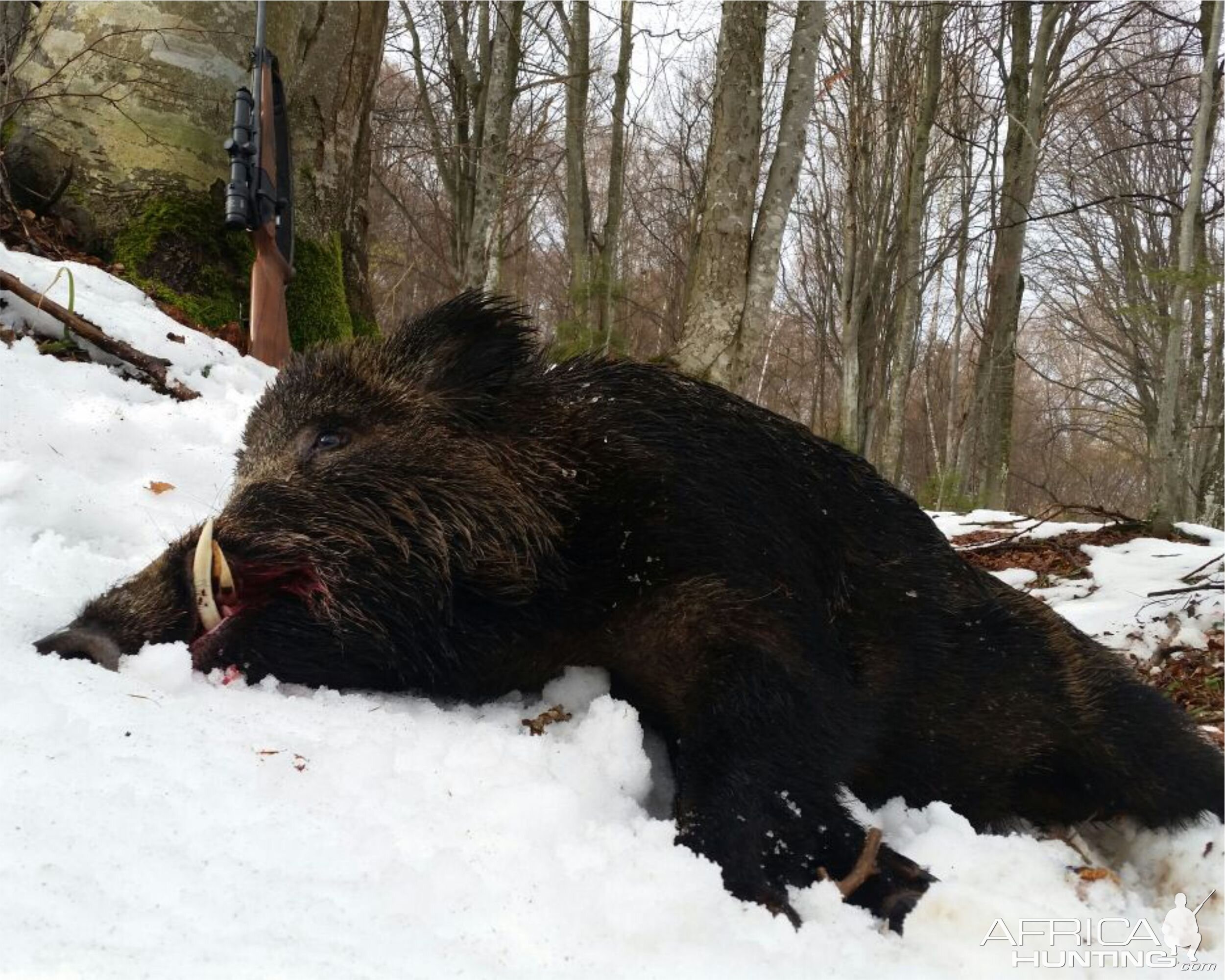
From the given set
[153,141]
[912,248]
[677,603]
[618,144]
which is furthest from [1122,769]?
[618,144]

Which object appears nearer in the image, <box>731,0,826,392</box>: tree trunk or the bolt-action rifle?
the bolt-action rifle

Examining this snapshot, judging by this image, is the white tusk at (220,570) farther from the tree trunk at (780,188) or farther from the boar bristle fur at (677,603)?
the tree trunk at (780,188)

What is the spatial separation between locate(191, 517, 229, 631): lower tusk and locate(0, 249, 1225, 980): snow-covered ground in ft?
0.43

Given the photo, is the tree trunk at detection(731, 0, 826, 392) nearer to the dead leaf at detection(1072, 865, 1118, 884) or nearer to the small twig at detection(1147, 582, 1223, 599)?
the small twig at detection(1147, 582, 1223, 599)

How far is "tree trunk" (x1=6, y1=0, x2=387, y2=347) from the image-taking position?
5.28m

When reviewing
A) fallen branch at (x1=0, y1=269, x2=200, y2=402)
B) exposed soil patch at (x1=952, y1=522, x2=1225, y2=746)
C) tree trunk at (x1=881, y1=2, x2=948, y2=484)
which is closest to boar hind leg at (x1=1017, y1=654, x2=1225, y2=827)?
exposed soil patch at (x1=952, y1=522, x2=1225, y2=746)

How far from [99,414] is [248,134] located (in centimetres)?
228

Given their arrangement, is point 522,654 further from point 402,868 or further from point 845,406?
point 845,406

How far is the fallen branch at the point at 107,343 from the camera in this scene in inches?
141

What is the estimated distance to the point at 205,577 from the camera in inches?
78.0

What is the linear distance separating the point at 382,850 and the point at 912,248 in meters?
16.0

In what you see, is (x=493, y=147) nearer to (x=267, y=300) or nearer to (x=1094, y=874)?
(x=267, y=300)

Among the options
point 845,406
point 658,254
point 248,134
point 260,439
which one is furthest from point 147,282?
point 658,254

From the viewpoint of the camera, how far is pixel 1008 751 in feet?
7.58
